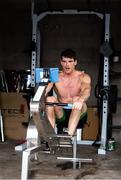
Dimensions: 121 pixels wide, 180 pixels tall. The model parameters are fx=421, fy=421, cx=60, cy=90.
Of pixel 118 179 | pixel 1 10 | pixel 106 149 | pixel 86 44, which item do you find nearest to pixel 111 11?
pixel 86 44

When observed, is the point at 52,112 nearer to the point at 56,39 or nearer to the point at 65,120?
the point at 65,120

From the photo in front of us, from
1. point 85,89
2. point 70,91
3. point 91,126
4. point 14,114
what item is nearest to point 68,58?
point 85,89

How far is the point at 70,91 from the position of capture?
480 centimetres

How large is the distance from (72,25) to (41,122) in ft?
9.60

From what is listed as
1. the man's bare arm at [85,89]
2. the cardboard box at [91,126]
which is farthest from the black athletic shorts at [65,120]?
the cardboard box at [91,126]

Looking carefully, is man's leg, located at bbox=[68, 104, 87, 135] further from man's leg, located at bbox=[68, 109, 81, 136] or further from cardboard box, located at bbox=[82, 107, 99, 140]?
cardboard box, located at bbox=[82, 107, 99, 140]

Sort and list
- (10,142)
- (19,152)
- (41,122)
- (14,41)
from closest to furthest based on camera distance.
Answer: (41,122)
(19,152)
(10,142)
(14,41)

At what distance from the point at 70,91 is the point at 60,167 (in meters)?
0.87

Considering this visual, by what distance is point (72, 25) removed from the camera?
20.8 feet

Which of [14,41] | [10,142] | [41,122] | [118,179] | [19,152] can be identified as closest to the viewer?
[41,122]

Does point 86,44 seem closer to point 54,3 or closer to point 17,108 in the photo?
point 54,3

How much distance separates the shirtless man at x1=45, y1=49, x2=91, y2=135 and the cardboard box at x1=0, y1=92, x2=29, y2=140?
1.44 metres

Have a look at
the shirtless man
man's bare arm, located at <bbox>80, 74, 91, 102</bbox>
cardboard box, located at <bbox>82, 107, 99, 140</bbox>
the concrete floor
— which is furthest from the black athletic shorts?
cardboard box, located at <bbox>82, 107, 99, 140</bbox>

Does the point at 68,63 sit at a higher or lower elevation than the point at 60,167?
higher
